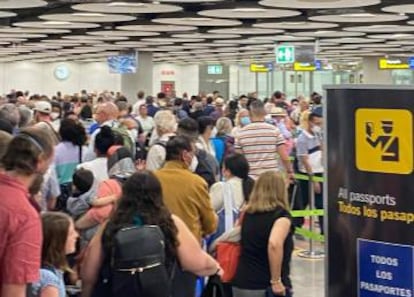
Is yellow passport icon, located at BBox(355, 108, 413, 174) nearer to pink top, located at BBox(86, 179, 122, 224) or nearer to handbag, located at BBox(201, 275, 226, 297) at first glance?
handbag, located at BBox(201, 275, 226, 297)

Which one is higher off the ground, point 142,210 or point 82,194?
point 142,210

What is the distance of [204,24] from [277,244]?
17328mm

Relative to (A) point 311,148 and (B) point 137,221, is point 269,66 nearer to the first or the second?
(A) point 311,148

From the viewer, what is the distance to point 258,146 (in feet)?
32.1

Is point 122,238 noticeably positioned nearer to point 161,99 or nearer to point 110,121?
point 110,121

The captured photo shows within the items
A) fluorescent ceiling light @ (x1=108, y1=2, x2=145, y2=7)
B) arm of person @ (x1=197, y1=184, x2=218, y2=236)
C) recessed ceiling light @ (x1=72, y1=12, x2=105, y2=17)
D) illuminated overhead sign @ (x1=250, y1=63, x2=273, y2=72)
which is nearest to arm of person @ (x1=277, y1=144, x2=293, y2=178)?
arm of person @ (x1=197, y1=184, x2=218, y2=236)

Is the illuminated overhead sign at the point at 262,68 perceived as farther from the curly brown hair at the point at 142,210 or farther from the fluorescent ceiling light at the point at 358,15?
the curly brown hair at the point at 142,210

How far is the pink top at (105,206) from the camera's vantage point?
5.69 m

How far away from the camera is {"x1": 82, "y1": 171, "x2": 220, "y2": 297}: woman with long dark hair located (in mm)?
4555

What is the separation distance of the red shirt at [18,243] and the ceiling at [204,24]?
13.9 m

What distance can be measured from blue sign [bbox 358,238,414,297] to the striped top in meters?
5.95

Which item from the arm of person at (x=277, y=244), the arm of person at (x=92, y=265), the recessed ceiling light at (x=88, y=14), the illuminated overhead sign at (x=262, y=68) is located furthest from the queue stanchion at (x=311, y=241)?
the illuminated overhead sign at (x=262, y=68)

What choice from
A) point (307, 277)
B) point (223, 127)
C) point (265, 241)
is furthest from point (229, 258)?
point (223, 127)

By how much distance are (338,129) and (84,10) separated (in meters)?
15.7
